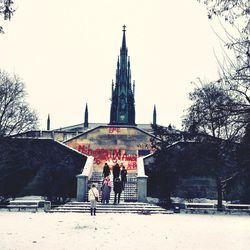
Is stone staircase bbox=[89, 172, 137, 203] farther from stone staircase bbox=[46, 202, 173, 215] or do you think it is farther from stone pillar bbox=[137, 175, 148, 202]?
stone staircase bbox=[46, 202, 173, 215]

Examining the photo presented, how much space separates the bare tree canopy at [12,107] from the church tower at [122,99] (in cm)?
4002

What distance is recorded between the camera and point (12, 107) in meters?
39.3

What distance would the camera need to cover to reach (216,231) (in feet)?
38.2

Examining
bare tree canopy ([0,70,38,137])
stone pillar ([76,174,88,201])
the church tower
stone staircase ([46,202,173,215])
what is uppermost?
the church tower

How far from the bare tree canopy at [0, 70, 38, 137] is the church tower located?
4002 centimetres

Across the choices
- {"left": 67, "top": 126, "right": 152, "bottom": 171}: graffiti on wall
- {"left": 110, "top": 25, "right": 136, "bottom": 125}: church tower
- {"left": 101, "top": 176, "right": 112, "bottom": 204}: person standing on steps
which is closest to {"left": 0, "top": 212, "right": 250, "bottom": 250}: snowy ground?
{"left": 101, "top": 176, "right": 112, "bottom": 204}: person standing on steps

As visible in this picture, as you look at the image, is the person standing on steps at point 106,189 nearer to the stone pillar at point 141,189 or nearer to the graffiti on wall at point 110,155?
the stone pillar at point 141,189

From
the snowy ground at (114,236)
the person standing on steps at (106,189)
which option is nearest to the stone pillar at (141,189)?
the person standing on steps at (106,189)

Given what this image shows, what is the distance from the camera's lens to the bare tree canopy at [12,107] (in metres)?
38.6

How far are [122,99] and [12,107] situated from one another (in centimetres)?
4308

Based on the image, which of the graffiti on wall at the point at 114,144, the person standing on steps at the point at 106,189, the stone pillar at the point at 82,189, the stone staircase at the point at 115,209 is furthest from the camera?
the graffiti on wall at the point at 114,144

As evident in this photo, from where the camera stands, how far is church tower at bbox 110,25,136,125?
80.5 meters

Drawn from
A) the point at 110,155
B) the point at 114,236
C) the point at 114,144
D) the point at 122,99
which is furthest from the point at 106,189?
the point at 122,99

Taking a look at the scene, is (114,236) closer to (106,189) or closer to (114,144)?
(106,189)
